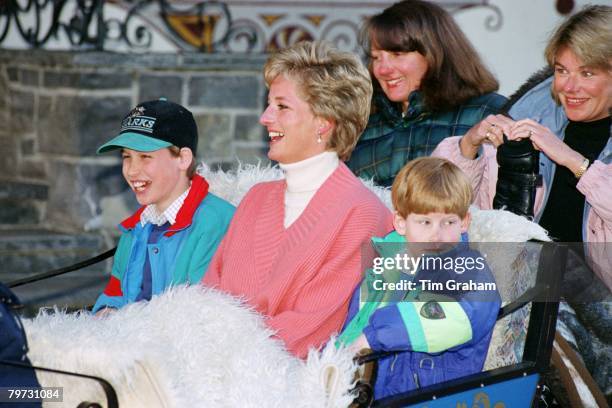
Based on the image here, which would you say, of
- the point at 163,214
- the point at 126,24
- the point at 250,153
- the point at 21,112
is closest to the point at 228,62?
the point at 250,153

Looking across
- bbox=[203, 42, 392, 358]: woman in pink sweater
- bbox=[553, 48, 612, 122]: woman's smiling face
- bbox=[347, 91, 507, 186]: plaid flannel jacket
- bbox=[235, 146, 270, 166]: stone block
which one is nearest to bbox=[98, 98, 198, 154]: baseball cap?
bbox=[203, 42, 392, 358]: woman in pink sweater

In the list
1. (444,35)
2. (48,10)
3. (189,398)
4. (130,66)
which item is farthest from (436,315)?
(48,10)

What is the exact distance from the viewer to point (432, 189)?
3.36m

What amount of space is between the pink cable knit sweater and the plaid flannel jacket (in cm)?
96

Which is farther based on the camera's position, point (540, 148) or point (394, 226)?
point (540, 148)

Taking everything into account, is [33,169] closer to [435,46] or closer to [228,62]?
[228,62]

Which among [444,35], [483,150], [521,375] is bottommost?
[521,375]

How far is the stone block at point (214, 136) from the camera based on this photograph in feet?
24.7

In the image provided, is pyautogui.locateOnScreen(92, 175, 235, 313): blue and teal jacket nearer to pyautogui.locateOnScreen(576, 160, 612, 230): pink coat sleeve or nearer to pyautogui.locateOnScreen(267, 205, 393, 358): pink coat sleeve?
pyautogui.locateOnScreen(267, 205, 393, 358): pink coat sleeve

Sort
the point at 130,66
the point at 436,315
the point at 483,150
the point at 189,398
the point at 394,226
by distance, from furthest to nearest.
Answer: the point at 130,66
the point at 483,150
the point at 394,226
the point at 436,315
the point at 189,398

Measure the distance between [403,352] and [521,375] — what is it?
0.43 meters

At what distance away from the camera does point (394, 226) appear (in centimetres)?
350

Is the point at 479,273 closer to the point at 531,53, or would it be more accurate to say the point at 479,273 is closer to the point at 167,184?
the point at 167,184

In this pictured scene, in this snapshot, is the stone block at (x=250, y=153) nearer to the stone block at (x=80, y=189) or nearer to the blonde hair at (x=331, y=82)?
the stone block at (x=80, y=189)
